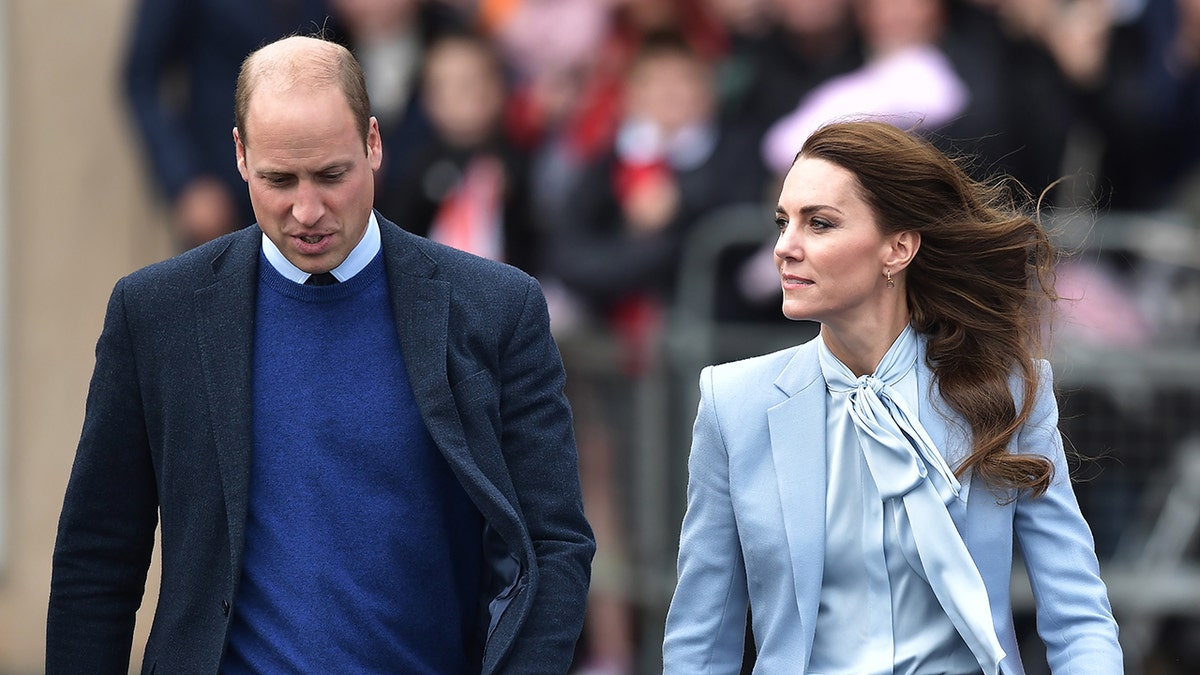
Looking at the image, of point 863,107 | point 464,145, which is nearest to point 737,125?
point 863,107

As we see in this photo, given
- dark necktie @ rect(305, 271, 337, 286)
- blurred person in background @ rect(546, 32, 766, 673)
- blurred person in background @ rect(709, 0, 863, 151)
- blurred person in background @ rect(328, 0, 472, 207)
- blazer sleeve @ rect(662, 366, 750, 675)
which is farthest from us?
blurred person in background @ rect(328, 0, 472, 207)

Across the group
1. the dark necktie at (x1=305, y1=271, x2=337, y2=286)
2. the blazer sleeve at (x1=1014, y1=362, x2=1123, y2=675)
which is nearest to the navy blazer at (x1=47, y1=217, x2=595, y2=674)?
the dark necktie at (x1=305, y1=271, x2=337, y2=286)

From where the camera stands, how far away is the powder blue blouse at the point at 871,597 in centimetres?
389

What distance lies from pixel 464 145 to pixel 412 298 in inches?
159

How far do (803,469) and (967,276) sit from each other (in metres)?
0.56

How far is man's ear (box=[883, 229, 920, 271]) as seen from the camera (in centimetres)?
412

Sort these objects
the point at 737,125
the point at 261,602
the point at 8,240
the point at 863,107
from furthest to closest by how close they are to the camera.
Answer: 1. the point at 8,240
2. the point at 737,125
3. the point at 863,107
4. the point at 261,602

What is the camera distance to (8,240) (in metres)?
8.88

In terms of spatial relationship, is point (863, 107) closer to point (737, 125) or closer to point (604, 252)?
point (737, 125)

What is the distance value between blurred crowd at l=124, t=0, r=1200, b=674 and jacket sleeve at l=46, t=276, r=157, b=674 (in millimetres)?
3634

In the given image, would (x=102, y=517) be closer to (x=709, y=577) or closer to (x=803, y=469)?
(x=709, y=577)

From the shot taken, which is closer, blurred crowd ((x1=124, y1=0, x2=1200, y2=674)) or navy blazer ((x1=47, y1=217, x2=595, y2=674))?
navy blazer ((x1=47, y1=217, x2=595, y2=674))

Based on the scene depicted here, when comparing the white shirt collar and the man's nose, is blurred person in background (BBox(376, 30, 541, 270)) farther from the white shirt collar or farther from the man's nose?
the man's nose

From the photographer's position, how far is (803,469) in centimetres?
406
